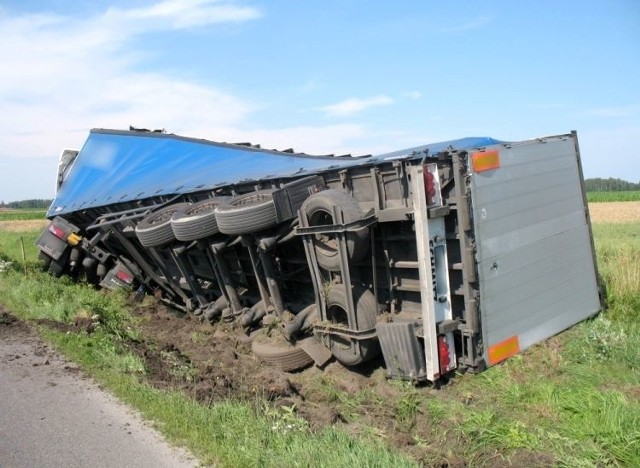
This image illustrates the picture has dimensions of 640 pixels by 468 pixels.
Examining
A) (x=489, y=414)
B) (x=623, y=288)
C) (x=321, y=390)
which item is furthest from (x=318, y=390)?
(x=623, y=288)

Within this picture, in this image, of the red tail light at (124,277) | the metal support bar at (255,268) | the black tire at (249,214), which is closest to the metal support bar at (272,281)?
Answer: the metal support bar at (255,268)

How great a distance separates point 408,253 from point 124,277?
697 centimetres

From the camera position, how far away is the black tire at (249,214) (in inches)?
255

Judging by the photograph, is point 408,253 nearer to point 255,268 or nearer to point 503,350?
point 503,350

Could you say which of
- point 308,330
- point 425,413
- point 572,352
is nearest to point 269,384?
point 308,330

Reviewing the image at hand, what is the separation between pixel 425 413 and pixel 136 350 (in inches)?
146

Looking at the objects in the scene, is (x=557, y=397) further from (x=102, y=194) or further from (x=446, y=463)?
(x=102, y=194)

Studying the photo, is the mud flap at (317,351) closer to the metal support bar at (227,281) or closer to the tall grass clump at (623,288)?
the metal support bar at (227,281)

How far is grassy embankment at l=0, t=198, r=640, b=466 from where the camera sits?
389 cm

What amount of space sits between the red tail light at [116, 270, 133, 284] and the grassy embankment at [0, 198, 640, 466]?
4.25 m

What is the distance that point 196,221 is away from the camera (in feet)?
24.4

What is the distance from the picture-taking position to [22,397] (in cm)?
569

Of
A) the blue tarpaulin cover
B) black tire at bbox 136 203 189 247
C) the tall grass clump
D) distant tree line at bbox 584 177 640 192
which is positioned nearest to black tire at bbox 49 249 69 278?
the blue tarpaulin cover

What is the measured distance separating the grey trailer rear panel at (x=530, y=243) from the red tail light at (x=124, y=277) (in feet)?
24.5
